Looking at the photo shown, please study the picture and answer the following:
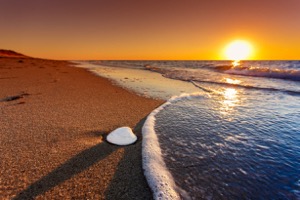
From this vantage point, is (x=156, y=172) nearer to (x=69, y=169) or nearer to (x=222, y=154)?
(x=69, y=169)

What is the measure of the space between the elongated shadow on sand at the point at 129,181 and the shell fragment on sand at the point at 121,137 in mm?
357

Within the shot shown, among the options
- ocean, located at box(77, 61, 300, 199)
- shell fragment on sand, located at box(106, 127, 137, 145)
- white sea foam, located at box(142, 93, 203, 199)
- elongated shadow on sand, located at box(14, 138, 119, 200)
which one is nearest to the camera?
elongated shadow on sand, located at box(14, 138, 119, 200)

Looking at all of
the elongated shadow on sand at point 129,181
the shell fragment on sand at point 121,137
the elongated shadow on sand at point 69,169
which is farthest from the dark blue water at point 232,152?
the elongated shadow on sand at point 69,169

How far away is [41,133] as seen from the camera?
3559 mm

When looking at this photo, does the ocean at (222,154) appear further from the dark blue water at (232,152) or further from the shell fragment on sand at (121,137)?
the shell fragment on sand at (121,137)

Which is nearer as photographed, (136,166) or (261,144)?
(136,166)

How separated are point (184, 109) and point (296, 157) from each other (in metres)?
3.23

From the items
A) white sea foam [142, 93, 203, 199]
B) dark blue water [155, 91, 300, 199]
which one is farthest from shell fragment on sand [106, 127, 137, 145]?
dark blue water [155, 91, 300, 199]

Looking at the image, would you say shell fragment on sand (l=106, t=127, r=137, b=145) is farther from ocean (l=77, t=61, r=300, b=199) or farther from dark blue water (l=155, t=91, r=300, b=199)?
dark blue water (l=155, t=91, r=300, b=199)

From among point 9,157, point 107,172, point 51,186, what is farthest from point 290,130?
point 9,157

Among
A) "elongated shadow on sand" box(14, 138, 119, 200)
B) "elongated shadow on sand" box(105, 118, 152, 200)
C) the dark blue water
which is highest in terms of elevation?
"elongated shadow on sand" box(14, 138, 119, 200)

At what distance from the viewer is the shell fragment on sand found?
11.6 ft

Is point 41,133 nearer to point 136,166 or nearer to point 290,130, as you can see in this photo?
point 136,166

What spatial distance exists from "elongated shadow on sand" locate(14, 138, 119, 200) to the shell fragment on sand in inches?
7.1
